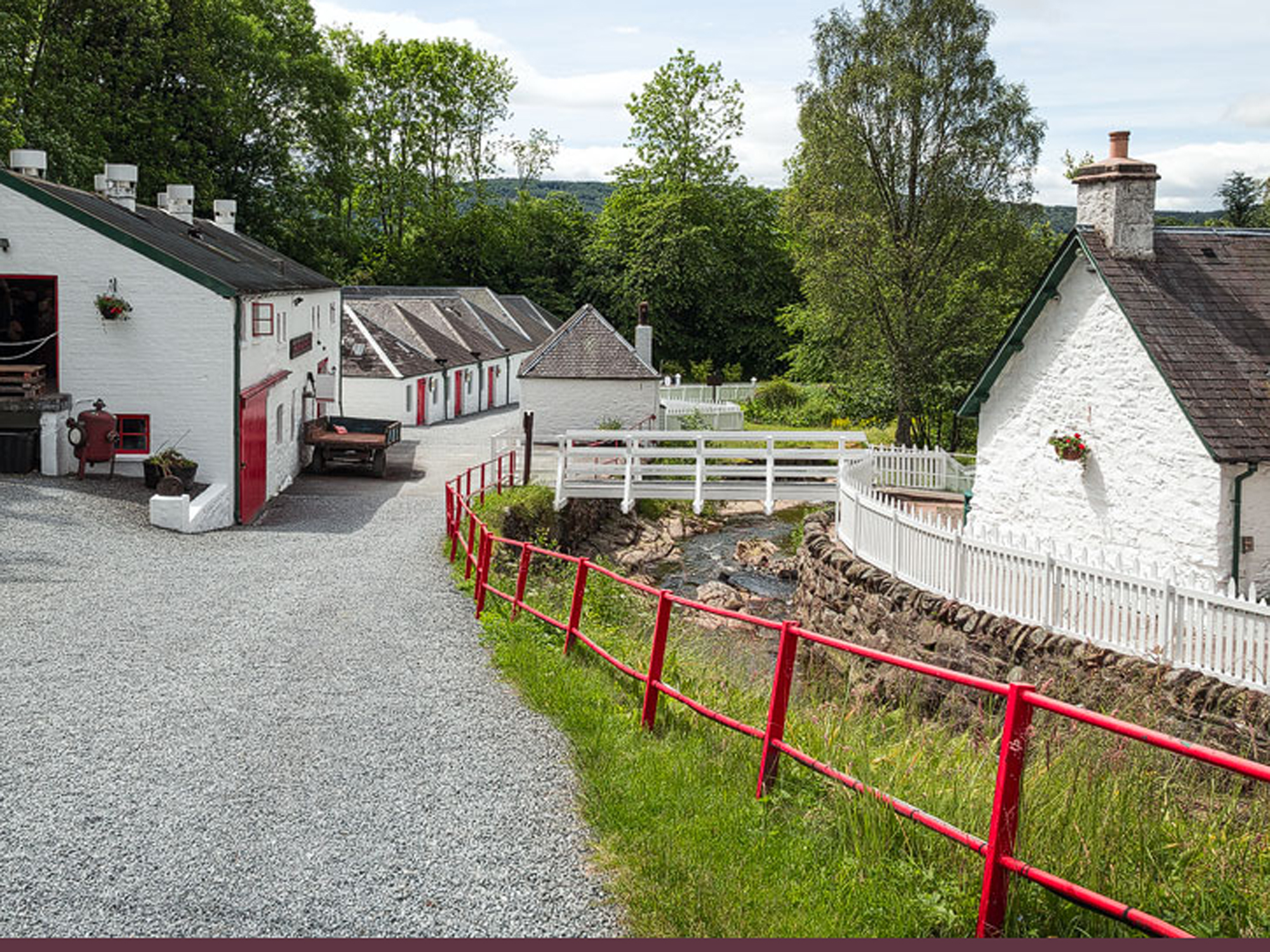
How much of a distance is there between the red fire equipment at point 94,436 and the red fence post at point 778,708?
771 inches

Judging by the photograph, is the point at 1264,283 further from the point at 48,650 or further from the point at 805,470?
the point at 48,650

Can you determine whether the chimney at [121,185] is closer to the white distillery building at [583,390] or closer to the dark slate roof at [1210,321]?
the white distillery building at [583,390]

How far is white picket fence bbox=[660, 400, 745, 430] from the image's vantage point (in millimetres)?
41812

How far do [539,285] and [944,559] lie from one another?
5958cm

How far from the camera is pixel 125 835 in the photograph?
24.3 feet

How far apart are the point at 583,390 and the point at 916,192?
11.7m

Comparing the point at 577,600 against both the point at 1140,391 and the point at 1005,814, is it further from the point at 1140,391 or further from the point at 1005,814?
the point at 1140,391

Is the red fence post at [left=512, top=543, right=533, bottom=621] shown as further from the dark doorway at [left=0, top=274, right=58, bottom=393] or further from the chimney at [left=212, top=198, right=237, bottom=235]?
the chimney at [left=212, top=198, right=237, bottom=235]

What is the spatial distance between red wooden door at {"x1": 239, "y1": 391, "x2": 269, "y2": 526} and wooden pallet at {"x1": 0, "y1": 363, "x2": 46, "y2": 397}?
3537mm

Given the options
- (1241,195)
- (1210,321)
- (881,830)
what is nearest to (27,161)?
(1210,321)

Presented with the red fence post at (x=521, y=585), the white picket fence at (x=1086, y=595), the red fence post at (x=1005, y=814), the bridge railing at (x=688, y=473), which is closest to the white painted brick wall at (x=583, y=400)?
the bridge railing at (x=688, y=473)

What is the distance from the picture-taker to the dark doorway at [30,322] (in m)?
24.7

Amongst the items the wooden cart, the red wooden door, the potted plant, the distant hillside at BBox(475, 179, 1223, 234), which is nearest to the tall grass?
the potted plant

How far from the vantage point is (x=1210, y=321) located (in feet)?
59.4
